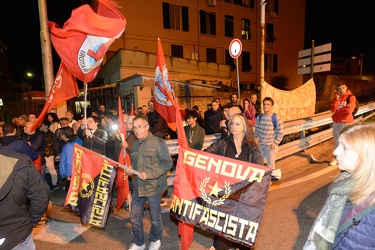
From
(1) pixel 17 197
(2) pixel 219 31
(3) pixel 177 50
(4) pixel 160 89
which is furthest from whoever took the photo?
(2) pixel 219 31

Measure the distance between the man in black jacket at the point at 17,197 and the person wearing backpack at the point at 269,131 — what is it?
13.9ft

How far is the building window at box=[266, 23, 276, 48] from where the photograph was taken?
3139 cm

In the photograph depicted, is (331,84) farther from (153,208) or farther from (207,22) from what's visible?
(153,208)

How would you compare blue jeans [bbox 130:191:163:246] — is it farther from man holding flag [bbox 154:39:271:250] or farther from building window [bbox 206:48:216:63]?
building window [bbox 206:48:216:63]

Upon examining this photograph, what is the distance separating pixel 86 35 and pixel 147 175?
2.63 meters

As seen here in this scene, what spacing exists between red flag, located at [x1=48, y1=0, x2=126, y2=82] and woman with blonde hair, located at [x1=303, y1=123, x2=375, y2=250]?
3830 millimetres

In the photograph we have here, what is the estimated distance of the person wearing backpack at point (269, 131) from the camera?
213 inches

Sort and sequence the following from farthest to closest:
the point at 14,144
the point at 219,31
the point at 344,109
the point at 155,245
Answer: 1. the point at 219,31
2. the point at 344,109
3. the point at 14,144
4. the point at 155,245

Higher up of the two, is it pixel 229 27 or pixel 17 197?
pixel 229 27

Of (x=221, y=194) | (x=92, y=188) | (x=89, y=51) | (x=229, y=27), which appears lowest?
(x=92, y=188)

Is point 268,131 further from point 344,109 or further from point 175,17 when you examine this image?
point 175,17

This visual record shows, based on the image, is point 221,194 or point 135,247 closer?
point 221,194

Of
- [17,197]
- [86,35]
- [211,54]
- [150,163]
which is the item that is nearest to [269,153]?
[150,163]

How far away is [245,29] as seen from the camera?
30.2 meters
